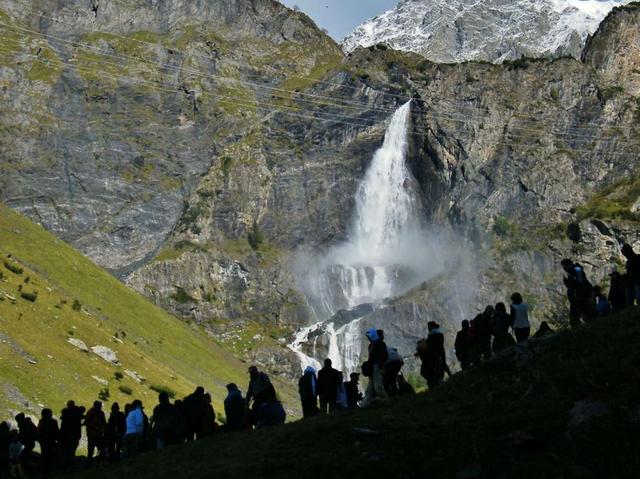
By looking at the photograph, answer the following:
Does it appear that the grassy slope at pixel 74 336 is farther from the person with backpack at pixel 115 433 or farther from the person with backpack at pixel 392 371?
the person with backpack at pixel 392 371

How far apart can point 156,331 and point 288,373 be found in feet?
167

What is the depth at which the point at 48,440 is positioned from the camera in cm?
2602

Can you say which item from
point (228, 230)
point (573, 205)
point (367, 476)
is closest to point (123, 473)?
point (367, 476)

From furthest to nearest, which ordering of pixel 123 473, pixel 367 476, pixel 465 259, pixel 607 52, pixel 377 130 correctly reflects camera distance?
pixel 607 52, pixel 377 130, pixel 465 259, pixel 123 473, pixel 367 476

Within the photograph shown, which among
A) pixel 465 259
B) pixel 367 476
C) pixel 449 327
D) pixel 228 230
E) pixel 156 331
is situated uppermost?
pixel 228 230

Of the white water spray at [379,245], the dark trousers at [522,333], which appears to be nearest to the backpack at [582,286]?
the dark trousers at [522,333]

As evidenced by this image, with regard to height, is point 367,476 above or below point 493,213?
below

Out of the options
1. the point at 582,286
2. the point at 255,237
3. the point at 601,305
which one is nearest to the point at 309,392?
the point at 582,286

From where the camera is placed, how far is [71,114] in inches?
6718

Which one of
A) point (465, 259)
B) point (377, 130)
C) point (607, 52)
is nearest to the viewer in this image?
point (465, 259)

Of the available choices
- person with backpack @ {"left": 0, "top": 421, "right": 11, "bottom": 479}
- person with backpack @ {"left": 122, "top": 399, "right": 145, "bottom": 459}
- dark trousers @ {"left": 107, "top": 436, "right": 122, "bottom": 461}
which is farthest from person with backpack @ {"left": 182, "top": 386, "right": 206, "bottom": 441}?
person with backpack @ {"left": 0, "top": 421, "right": 11, "bottom": 479}

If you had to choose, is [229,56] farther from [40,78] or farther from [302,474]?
[302,474]

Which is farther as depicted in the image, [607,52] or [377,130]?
[607,52]

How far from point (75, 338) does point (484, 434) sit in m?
42.4
